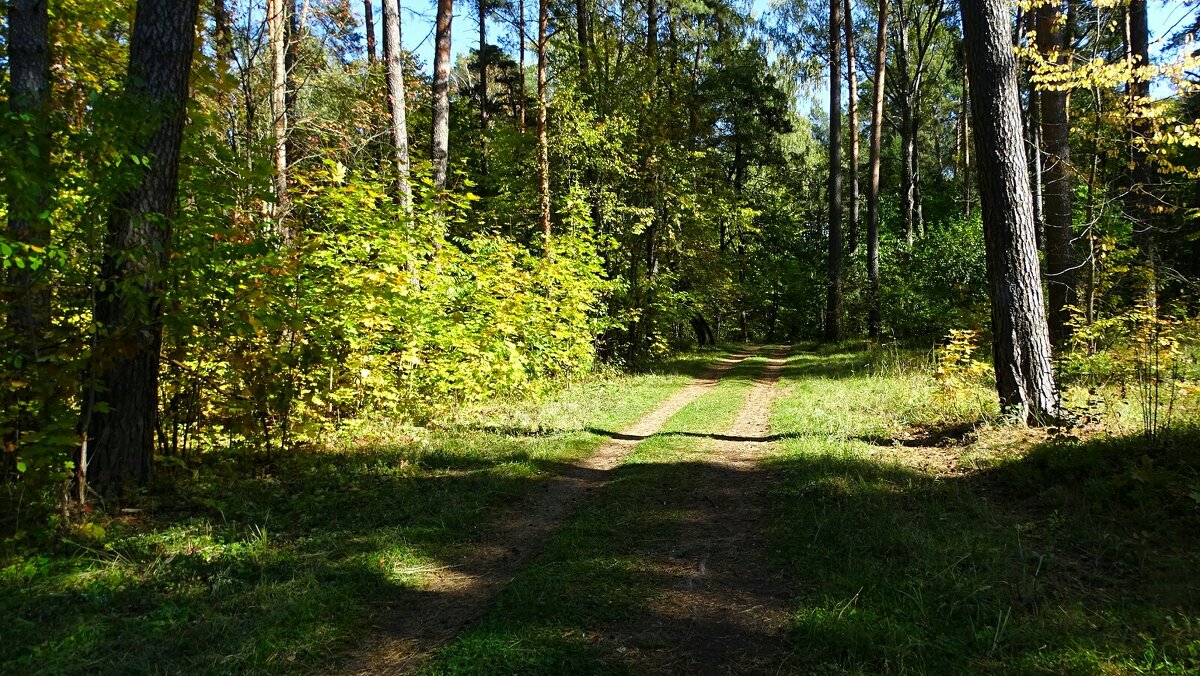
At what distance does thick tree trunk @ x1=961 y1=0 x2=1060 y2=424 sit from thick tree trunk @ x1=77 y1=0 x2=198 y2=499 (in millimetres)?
8321

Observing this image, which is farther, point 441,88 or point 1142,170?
point 1142,170

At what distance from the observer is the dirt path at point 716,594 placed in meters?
3.26

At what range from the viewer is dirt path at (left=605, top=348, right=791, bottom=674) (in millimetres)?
3256

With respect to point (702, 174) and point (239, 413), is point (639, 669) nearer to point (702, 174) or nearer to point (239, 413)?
point (239, 413)

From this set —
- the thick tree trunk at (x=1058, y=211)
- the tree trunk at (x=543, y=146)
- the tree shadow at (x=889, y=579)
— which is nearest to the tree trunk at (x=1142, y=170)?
the thick tree trunk at (x=1058, y=211)

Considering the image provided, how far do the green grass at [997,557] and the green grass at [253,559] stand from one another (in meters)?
2.85

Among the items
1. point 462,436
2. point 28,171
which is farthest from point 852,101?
point 28,171

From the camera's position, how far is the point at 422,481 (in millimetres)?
6500

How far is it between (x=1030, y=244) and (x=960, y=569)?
4590 millimetres

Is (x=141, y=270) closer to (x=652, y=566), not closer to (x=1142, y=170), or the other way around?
(x=652, y=566)

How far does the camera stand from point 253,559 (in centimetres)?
444

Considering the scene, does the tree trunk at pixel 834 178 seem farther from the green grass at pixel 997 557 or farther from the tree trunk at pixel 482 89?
the green grass at pixel 997 557

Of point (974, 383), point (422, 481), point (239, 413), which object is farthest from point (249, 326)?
point (974, 383)

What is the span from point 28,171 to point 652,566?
501cm
